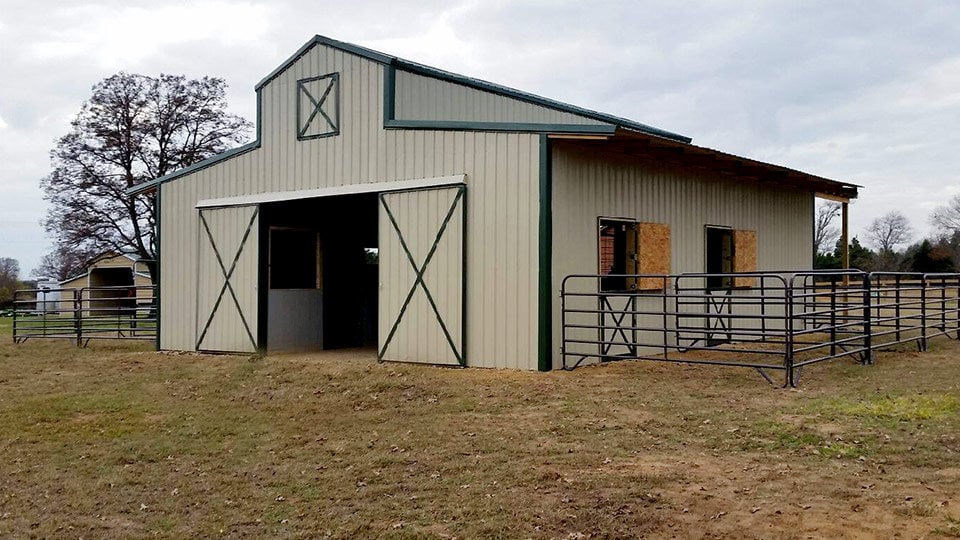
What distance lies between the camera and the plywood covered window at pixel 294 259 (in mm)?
14477

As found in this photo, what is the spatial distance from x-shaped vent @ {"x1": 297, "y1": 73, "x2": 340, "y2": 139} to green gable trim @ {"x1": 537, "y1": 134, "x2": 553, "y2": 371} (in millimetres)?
3763

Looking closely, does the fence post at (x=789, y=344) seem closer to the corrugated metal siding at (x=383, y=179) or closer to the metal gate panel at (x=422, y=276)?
the corrugated metal siding at (x=383, y=179)

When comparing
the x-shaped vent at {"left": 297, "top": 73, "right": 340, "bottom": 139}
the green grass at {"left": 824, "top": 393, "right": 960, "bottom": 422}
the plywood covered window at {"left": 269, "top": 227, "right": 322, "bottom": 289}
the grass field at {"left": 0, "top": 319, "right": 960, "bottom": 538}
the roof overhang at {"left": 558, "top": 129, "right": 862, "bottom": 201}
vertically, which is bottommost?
the grass field at {"left": 0, "top": 319, "right": 960, "bottom": 538}

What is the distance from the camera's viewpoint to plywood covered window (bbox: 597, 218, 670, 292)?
11750 millimetres

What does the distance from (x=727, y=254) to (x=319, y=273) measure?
6.99 metres

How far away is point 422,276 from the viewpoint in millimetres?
11484

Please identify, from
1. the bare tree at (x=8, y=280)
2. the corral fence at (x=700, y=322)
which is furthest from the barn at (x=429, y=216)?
the bare tree at (x=8, y=280)

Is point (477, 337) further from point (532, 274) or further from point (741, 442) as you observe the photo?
point (741, 442)

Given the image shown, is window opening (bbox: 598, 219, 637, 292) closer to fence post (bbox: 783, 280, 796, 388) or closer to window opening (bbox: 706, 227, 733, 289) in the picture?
window opening (bbox: 706, 227, 733, 289)

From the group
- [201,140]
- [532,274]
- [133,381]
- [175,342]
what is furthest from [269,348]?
[201,140]

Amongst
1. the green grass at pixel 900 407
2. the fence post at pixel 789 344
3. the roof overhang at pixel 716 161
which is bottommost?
the green grass at pixel 900 407

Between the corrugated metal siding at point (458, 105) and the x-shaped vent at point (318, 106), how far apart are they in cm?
97

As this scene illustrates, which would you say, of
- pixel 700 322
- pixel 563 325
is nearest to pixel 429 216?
pixel 563 325

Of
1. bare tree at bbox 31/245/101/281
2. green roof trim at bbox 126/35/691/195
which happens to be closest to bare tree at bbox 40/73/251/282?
bare tree at bbox 31/245/101/281
